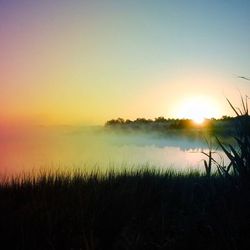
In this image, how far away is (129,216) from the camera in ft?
20.6

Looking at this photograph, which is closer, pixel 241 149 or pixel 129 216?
pixel 241 149

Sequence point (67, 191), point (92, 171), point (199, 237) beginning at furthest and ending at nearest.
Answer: point (92, 171)
point (67, 191)
point (199, 237)

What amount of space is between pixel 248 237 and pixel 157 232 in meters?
1.59

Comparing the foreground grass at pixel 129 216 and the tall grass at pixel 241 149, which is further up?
the tall grass at pixel 241 149

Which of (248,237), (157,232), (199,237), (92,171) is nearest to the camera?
(248,237)

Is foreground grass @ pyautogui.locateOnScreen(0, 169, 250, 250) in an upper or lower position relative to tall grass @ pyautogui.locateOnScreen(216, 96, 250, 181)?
lower

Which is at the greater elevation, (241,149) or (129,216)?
(241,149)

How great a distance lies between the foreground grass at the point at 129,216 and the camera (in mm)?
4336

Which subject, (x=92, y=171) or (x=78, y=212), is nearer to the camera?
(x=78, y=212)

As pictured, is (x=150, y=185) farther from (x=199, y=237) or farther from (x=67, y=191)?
(x=199, y=237)

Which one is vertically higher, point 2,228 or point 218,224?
point 218,224

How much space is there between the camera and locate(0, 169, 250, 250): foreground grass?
4336 millimetres

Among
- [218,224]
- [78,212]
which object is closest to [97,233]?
[78,212]

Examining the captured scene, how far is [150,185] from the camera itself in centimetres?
829
